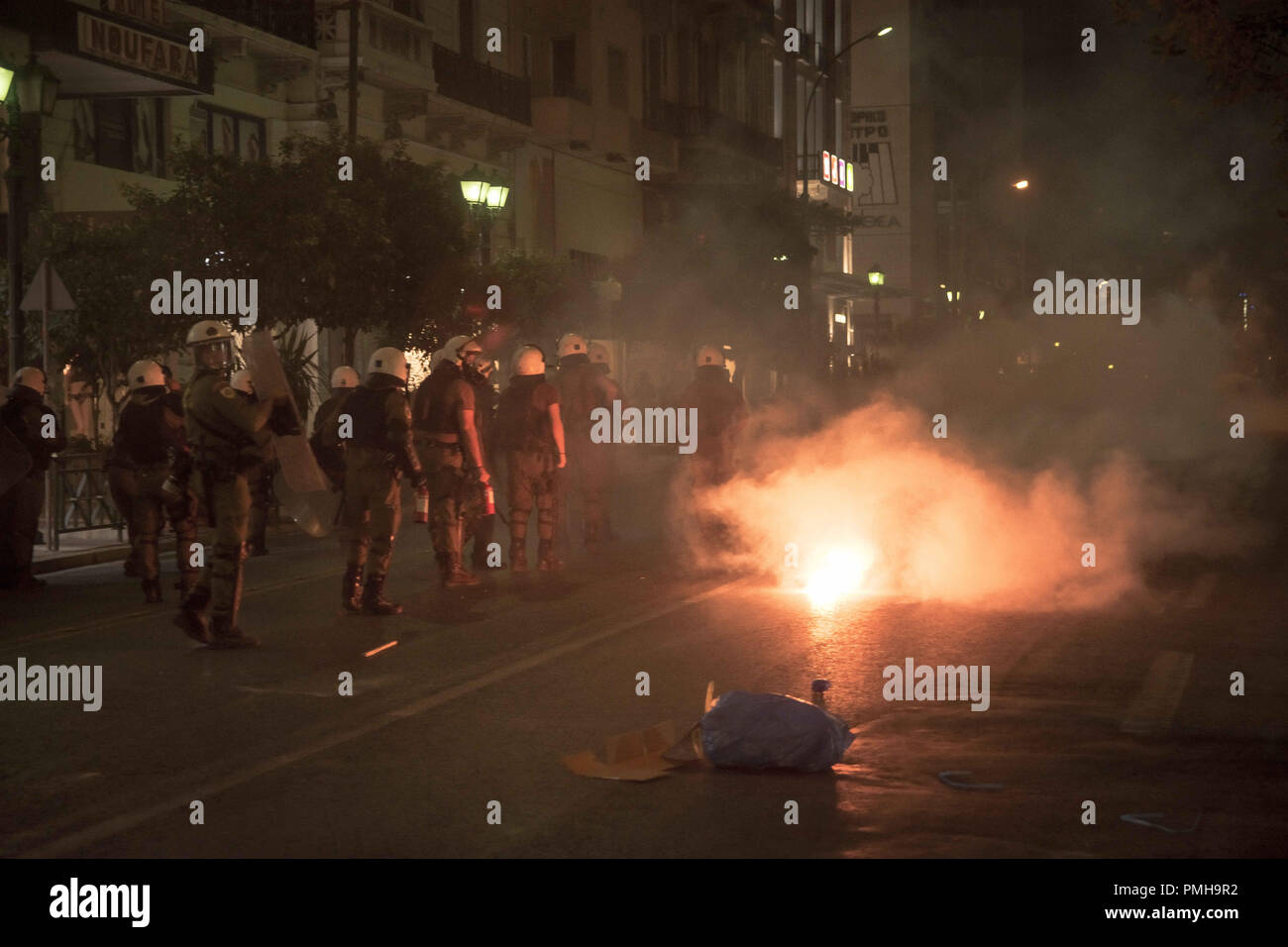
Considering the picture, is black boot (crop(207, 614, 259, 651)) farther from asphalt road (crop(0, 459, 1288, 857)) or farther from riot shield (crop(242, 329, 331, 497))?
riot shield (crop(242, 329, 331, 497))

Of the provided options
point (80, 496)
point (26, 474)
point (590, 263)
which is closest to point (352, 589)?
point (26, 474)

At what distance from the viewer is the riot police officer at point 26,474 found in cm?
1205

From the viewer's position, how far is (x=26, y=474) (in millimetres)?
11961

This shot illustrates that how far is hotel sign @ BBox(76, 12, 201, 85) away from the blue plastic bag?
49.6 ft

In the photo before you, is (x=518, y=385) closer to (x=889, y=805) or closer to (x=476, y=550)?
(x=476, y=550)

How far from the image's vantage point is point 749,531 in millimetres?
13562

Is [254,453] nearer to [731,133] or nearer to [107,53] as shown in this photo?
[107,53]

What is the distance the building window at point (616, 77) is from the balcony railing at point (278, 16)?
1235 centimetres

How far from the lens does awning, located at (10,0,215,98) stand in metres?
18.2

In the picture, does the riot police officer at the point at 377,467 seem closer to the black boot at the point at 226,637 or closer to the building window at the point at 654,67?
the black boot at the point at 226,637

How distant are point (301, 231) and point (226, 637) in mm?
10688

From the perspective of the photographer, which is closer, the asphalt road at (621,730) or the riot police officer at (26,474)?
→ the asphalt road at (621,730)

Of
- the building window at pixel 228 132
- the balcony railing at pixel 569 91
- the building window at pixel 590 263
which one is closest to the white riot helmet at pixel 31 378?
the building window at pixel 228 132
